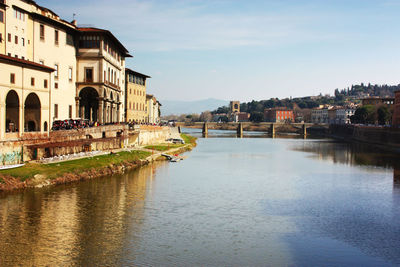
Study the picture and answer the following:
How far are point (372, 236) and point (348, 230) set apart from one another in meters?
1.84

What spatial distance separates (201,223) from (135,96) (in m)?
68.4

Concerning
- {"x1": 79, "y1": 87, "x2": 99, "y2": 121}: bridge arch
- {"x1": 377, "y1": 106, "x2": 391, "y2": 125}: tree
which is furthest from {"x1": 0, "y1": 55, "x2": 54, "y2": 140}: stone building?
{"x1": 377, "y1": 106, "x2": 391, "y2": 125}: tree

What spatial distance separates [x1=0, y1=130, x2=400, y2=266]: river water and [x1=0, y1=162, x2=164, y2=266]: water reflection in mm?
58

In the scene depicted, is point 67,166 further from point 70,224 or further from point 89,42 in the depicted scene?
point 89,42

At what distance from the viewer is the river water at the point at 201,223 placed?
25109 millimetres

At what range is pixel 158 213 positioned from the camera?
34.8m

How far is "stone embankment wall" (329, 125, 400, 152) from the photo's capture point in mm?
110062

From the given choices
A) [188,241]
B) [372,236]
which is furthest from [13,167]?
[372,236]

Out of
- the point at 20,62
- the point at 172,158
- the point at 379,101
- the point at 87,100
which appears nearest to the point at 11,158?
the point at 20,62

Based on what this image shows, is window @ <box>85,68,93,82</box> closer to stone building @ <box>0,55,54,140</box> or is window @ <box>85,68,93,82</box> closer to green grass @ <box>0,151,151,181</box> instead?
green grass @ <box>0,151,151,181</box>

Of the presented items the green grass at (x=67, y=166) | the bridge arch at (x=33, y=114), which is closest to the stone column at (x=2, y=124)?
the green grass at (x=67, y=166)

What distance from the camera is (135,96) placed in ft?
319

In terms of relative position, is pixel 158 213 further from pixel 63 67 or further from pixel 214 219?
pixel 63 67

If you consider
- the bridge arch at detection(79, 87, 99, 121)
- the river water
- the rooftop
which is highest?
the rooftop
